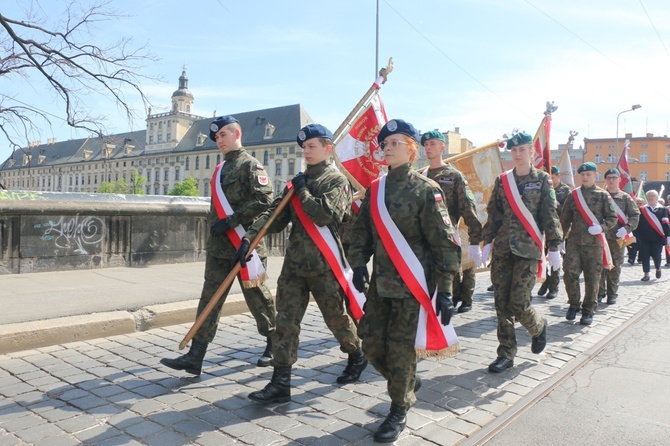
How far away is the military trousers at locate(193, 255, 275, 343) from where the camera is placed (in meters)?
4.57

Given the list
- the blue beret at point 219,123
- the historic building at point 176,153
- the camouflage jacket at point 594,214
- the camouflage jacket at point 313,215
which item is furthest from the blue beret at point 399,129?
the historic building at point 176,153

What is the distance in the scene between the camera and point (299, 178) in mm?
4207

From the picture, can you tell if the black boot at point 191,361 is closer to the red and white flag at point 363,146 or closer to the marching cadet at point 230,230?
the marching cadet at point 230,230

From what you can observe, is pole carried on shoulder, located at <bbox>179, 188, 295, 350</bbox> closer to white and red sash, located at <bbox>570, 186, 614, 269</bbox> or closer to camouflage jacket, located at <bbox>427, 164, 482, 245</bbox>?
camouflage jacket, located at <bbox>427, 164, 482, 245</bbox>

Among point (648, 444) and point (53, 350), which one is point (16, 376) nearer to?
point (53, 350)

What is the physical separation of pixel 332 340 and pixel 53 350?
270cm

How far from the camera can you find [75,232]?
909 cm

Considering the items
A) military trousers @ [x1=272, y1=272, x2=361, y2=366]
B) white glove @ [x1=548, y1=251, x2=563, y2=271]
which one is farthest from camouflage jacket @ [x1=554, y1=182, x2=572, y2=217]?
military trousers @ [x1=272, y1=272, x2=361, y2=366]

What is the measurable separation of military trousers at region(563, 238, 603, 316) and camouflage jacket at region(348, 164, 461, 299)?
454 cm

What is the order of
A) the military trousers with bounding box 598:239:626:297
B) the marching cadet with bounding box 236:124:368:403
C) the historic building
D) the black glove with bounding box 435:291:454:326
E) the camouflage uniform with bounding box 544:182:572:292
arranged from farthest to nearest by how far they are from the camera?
the historic building → the camouflage uniform with bounding box 544:182:572:292 → the military trousers with bounding box 598:239:626:297 → the marching cadet with bounding box 236:124:368:403 → the black glove with bounding box 435:291:454:326

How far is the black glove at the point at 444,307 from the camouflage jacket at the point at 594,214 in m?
4.87

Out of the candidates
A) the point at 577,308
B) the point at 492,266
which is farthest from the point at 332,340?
the point at 577,308

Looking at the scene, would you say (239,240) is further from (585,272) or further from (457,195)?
(585,272)

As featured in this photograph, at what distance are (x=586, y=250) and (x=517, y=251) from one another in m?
2.92
